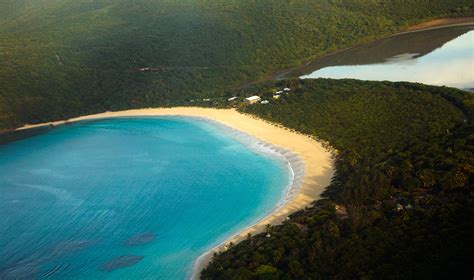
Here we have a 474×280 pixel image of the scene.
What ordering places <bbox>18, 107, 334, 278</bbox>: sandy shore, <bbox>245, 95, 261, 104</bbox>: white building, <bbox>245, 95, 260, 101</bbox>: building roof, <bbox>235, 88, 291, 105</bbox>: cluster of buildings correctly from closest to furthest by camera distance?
<bbox>18, 107, 334, 278</bbox>: sandy shore → <bbox>235, 88, 291, 105</bbox>: cluster of buildings → <bbox>245, 95, 261, 104</bbox>: white building → <bbox>245, 95, 260, 101</bbox>: building roof

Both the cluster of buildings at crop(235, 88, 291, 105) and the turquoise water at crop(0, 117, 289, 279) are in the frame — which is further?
the cluster of buildings at crop(235, 88, 291, 105)

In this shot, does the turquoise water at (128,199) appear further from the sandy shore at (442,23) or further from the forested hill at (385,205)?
the sandy shore at (442,23)

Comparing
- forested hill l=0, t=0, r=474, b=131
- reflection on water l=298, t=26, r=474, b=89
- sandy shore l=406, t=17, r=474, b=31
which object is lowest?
reflection on water l=298, t=26, r=474, b=89

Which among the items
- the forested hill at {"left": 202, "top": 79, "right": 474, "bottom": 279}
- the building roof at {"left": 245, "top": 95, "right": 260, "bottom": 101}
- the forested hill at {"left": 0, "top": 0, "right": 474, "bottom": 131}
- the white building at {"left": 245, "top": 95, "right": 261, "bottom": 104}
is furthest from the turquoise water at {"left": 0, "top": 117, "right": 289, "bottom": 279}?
the forested hill at {"left": 0, "top": 0, "right": 474, "bottom": 131}

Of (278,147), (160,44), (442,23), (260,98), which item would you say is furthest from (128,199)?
(442,23)

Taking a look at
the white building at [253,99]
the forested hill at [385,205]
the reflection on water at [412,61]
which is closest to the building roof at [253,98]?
the white building at [253,99]

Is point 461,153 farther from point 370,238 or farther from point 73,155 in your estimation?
point 73,155

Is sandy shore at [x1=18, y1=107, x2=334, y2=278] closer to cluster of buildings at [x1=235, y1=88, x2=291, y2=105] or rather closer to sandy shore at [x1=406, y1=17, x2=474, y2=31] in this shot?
cluster of buildings at [x1=235, y1=88, x2=291, y2=105]
